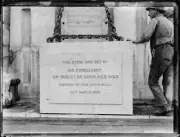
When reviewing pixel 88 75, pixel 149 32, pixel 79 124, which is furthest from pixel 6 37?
pixel 149 32

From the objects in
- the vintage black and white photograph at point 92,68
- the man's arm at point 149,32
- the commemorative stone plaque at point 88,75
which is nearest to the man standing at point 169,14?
the vintage black and white photograph at point 92,68

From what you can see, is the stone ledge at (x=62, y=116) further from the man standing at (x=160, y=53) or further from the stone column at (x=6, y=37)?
the stone column at (x=6, y=37)

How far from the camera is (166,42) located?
230cm

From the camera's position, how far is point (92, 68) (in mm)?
2293

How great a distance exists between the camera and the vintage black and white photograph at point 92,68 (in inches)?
90.2

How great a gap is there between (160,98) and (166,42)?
1.61 feet

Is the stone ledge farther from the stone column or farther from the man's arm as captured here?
the man's arm

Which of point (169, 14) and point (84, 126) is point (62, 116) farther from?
point (169, 14)

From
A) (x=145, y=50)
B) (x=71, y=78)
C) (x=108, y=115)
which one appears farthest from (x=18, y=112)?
(x=145, y=50)

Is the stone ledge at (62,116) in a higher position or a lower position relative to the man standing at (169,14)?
lower

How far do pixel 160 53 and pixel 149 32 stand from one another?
0.21 metres

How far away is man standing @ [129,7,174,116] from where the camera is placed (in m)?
2.29

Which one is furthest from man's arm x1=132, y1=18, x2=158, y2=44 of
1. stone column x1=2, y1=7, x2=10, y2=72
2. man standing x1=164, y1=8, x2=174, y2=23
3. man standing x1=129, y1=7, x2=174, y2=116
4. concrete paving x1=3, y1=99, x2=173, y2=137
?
stone column x1=2, y1=7, x2=10, y2=72

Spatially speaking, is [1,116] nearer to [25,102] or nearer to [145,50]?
[25,102]
